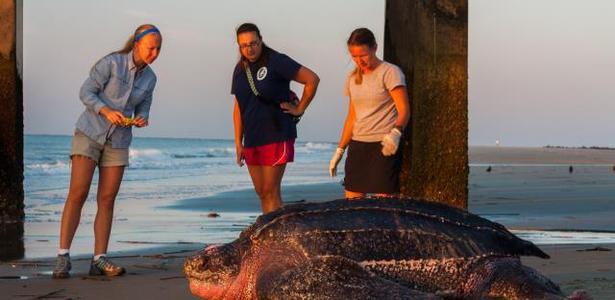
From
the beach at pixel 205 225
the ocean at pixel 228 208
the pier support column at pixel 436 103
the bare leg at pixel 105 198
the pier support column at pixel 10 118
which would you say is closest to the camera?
the beach at pixel 205 225

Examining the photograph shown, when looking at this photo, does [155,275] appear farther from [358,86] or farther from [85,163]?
[358,86]

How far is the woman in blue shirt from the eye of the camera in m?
7.04

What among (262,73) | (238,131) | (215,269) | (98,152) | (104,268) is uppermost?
(262,73)

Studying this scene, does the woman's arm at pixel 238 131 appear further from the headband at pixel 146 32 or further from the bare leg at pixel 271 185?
the headband at pixel 146 32

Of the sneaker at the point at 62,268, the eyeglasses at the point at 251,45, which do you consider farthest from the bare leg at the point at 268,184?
the sneaker at the point at 62,268

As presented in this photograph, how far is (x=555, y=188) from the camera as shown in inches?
759

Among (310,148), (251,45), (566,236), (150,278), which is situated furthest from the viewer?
(310,148)

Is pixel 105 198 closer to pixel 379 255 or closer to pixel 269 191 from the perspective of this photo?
pixel 269 191

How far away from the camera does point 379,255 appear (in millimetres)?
4176

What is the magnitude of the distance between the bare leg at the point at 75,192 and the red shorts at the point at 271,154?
1.25 m

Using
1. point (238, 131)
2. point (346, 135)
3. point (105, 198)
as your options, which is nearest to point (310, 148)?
point (238, 131)

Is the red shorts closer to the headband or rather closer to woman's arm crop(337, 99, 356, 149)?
woman's arm crop(337, 99, 356, 149)

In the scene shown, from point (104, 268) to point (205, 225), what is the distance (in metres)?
4.78

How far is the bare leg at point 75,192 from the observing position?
23.5 ft
